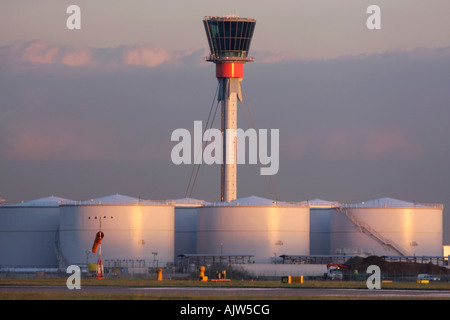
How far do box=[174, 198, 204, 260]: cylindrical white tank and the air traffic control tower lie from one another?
8.14 m

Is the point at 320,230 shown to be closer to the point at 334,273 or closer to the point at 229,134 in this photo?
the point at 229,134

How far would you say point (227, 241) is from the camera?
458ft

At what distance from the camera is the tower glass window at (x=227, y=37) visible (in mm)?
159750

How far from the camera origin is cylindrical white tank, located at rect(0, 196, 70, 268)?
14738cm

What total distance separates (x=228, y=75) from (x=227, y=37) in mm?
5991

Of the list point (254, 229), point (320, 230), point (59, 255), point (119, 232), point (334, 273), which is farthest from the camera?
point (320, 230)

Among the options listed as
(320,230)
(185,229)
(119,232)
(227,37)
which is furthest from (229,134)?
(119,232)

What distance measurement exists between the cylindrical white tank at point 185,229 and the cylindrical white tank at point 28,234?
17.9 meters

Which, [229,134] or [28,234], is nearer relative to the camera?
[28,234]

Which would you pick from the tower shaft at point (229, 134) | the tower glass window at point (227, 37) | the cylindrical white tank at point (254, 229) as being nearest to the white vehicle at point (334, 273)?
the cylindrical white tank at point (254, 229)

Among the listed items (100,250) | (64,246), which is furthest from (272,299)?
(64,246)

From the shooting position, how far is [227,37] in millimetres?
159875
